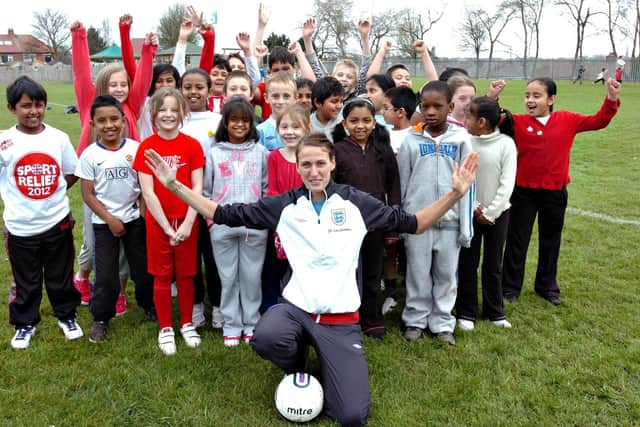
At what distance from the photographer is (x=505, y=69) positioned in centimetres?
5691

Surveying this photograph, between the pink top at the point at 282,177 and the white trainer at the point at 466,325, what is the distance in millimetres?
1735

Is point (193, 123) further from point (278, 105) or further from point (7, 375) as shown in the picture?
point (7, 375)

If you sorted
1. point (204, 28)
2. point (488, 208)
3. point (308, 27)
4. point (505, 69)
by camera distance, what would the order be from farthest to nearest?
point (505, 69) → point (308, 27) → point (204, 28) → point (488, 208)

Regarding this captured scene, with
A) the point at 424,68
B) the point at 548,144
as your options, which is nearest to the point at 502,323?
the point at 548,144

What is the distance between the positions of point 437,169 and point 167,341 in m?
2.30

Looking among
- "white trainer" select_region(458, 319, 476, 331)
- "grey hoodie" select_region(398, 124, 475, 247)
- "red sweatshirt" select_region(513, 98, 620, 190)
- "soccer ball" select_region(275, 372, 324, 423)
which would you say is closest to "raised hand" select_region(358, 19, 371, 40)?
"red sweatshirt" select_region(513, 98, 620, 190)

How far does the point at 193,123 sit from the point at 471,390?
2.84 metres

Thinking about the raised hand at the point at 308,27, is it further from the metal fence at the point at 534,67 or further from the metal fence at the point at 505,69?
the metal fence at the point at 534,67

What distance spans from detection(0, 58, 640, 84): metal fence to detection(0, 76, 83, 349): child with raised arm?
46422 mm

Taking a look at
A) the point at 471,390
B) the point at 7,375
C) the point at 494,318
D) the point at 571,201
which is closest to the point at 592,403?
the point at 471,390

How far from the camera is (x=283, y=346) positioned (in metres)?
3.18

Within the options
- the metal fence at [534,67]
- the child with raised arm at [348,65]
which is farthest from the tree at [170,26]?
the child with raised arm at [348,65]

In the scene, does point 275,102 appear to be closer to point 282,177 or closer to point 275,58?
point 282,177

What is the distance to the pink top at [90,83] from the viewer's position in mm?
4332
